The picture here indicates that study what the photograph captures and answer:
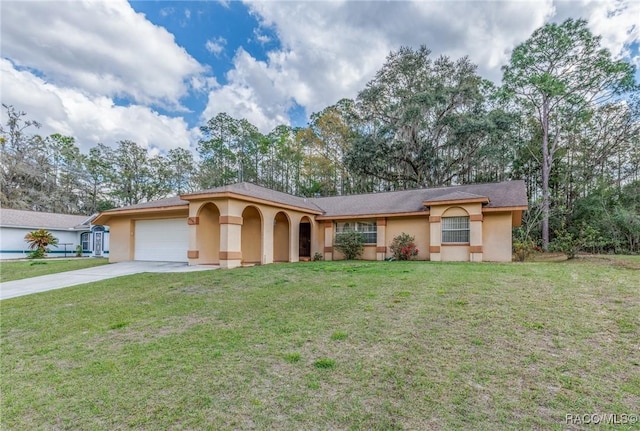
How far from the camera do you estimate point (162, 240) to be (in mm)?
15375

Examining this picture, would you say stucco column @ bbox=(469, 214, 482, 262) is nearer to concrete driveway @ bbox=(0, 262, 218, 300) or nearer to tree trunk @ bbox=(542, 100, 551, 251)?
tree trunk @ bbox=(542, 100, 551, 251)

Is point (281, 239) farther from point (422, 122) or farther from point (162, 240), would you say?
point (422, 122)

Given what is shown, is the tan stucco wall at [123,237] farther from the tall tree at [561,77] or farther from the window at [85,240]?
the tall tree at [561,77]

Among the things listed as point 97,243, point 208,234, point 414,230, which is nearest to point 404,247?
point 414,230

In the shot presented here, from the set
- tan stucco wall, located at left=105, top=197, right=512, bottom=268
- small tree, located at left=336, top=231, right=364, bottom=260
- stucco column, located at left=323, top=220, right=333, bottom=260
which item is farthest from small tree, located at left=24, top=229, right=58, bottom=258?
small tree, located at left=336, top=231, right=364, bottom=260

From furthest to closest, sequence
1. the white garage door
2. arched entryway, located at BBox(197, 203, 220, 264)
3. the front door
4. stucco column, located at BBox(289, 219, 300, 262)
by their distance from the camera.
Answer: the front door, stucco column, located at BBox(289, 219, 300, 262), the white garage door, arched entryway, located at BBox(197, 203, 220, 264)

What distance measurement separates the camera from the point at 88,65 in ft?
49.9

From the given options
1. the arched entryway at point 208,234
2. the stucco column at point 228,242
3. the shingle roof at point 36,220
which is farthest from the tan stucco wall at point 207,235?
the shingle roof at point 36,220

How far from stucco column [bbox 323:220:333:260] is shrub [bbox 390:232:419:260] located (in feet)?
11.2

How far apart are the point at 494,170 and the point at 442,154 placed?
4283 mm

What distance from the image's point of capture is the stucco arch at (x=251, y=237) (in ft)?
49.6

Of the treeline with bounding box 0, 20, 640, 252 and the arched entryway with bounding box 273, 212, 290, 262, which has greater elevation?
the treeline with bounding box 0, 20, 640, 252

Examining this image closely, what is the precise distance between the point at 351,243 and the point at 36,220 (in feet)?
81.4

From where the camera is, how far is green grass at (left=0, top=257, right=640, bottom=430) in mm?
2891
